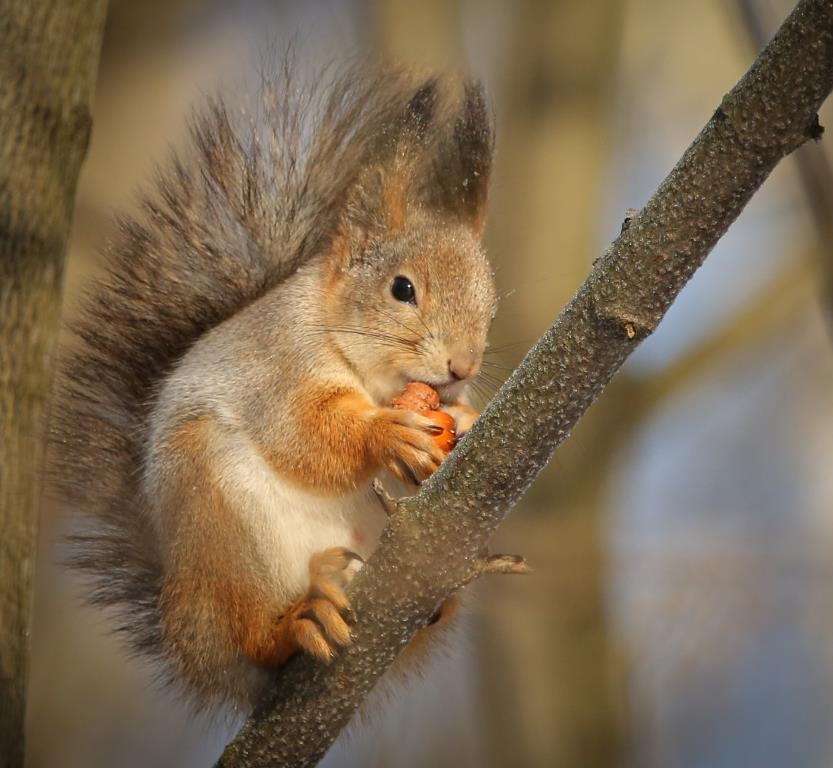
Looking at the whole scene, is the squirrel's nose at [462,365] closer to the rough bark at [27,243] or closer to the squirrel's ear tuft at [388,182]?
the squirrel's ear tuft at [388,182]

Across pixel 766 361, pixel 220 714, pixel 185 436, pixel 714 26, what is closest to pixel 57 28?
pixel 185 436

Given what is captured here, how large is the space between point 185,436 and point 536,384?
0.85 meters

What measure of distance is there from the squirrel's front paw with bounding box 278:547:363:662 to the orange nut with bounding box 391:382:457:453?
10.3 inches

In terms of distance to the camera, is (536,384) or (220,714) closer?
(536,384)

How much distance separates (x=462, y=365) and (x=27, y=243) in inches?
33.0

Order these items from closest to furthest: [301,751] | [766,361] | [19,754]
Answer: [301,751], [19,754], [766,361]

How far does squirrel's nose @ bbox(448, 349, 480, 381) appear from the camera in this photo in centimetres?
212

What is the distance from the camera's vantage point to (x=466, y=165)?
2.41m

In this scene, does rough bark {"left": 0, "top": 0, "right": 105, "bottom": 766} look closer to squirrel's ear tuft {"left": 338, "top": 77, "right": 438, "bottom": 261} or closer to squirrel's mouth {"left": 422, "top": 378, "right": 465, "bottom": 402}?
squirrel's ear tuft {"left": 338, "top": 77, "right": 438, "bottom": 261}

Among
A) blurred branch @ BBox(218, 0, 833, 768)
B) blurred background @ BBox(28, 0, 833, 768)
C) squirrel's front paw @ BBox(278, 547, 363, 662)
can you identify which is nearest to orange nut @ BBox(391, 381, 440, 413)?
squirrel's front paw @ BBox(278, 547, 363, 662)

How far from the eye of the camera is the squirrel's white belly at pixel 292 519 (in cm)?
204

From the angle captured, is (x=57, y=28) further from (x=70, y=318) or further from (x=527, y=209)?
(x=527, y=209)

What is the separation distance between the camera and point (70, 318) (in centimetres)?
253

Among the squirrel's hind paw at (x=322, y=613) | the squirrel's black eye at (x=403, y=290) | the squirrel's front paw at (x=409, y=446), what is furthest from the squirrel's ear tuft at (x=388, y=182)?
the squirrel's hind paw at (x=322, y=613)
